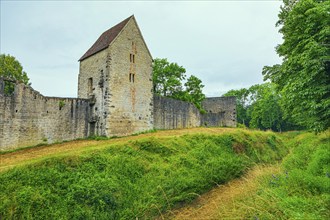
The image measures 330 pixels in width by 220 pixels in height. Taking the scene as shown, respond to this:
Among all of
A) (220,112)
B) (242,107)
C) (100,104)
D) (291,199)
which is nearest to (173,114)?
(100,104)

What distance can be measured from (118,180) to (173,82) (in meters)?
20.9

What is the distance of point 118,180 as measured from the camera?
23.6ft

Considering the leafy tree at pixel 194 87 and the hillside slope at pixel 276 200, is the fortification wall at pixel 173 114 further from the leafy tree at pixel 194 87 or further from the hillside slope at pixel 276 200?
the hillside slope at pixel 276 200

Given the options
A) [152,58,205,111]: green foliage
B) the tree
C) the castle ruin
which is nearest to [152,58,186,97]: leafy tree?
[152,58,205,111]: green foliage

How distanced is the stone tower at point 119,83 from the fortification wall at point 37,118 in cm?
114

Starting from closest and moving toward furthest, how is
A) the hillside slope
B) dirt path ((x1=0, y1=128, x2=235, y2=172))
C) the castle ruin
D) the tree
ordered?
1. the hillside slope
2. the tree
3. dirt path ((x1=0, y1=128, x2=235, y2=172))
4. the castle ruin

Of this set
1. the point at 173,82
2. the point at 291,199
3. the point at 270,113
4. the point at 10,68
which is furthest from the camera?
the point at 270,113

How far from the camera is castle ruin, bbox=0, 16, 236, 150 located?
508 inches

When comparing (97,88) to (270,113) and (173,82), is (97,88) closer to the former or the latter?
(173,82)

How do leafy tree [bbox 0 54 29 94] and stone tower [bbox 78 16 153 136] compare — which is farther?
leafy tree [bbox 0 54 29 94]

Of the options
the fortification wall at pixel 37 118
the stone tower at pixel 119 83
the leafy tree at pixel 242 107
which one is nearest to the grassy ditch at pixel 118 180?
the stone tower at pixel 119 83

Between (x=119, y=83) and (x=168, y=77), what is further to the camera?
(x=168, y=77)

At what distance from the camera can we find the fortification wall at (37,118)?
12420mm

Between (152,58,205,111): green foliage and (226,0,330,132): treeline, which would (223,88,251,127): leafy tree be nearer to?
(152,58,205,111): green foliage
